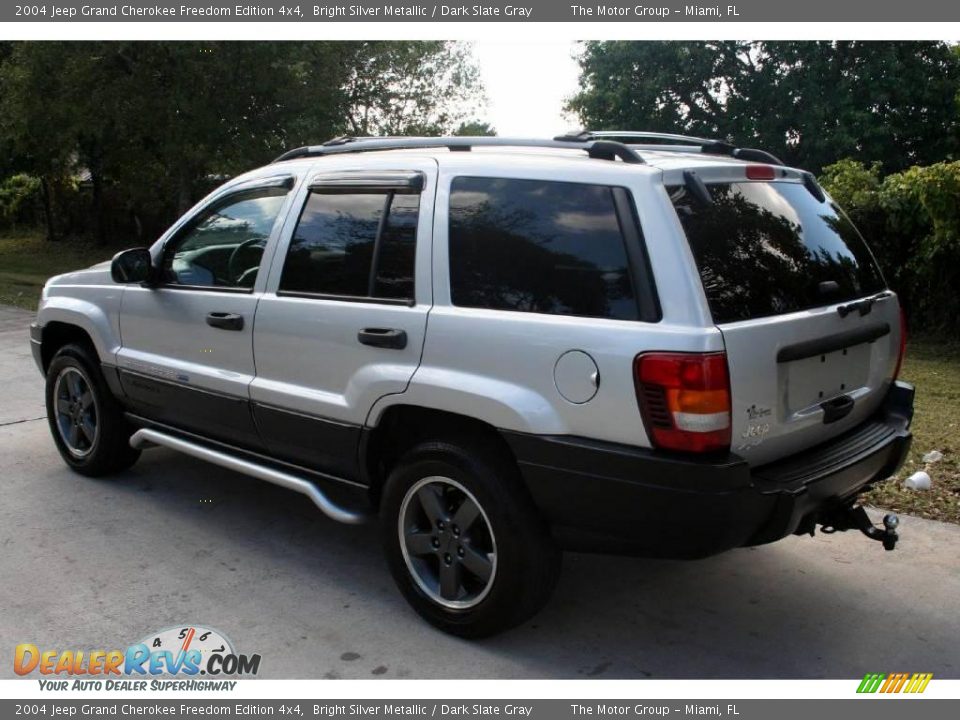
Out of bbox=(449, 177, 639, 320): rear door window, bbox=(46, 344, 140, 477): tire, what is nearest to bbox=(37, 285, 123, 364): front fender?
bbox=(46, 344, 140, 477): tire

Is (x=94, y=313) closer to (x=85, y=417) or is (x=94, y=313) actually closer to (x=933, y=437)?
(x=85, y=417)

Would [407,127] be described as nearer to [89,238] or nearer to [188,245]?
[89,238]

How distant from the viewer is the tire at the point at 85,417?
17.9 feet

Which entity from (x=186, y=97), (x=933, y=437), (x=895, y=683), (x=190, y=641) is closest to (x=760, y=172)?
(x=895, y=683)

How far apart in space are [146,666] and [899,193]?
903cm

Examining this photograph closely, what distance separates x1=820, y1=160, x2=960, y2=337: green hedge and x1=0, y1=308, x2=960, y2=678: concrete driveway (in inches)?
205

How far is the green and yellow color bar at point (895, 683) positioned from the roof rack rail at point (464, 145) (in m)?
2.08

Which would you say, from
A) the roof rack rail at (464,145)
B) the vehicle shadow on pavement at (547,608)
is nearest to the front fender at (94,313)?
the vehicle shadow on pavement at (547,608)

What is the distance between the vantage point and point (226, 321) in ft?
14.7

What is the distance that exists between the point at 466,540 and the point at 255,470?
4.35 feet

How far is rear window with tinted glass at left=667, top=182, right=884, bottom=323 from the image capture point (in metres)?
3.24

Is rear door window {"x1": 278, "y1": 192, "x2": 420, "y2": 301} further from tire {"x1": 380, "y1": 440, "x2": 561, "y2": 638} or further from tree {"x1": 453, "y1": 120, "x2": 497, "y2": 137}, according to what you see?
tree {"x1": 453, "y1": 120, "x2": 497, "y2": 137}

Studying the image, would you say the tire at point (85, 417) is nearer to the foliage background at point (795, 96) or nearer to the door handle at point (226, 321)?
the door handle at point (226, 321)

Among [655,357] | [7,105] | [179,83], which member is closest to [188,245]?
[655,357]
